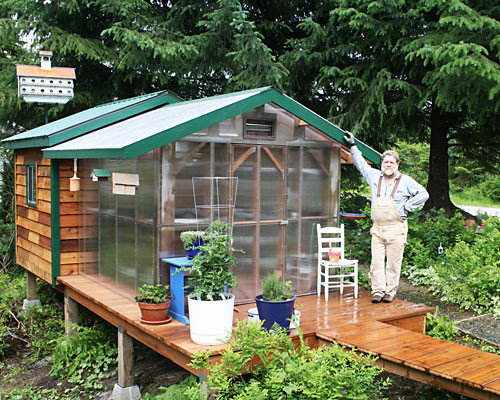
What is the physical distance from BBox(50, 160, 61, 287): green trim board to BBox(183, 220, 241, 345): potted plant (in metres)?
3.42

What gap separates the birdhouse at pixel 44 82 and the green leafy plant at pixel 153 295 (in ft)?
18.0

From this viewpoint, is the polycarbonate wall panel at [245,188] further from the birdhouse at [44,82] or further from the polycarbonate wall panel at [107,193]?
the birdhouse at [44,82]

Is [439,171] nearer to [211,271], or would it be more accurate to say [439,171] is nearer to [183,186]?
[183,186]

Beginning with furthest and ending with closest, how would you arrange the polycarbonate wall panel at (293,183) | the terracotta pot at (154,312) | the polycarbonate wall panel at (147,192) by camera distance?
the polycarbonate wall panel at (293,183) → the polycarbonate wall panel at (147,192) → the terracotta pot at (154,312)

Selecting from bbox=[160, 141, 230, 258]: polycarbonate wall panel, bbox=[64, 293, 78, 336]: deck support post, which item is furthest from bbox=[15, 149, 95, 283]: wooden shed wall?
bbox=[160, 141, 230, 258]: polycarbonate wall panel

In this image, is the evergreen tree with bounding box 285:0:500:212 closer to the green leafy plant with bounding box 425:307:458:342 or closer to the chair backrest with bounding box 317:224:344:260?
the chair backrest with bounding box 317:224:344:260

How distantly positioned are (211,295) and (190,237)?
2.36ft

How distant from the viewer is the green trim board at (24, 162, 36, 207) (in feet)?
29.2

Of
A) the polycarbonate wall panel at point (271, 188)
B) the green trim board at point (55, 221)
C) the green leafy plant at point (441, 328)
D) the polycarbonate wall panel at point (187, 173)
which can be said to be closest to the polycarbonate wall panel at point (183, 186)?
the polycarbonate wall panel at point (187, 173)

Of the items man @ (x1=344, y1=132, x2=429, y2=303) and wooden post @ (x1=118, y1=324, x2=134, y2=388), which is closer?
wooden post @ (x1=118, y1=324, x2=134, y2=388)

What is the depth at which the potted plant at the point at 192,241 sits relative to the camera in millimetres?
5512

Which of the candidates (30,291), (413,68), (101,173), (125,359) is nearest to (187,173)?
(101,173)

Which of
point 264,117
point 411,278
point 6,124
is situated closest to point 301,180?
point 264,117

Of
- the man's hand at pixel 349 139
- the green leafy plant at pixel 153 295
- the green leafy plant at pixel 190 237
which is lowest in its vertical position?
the green leafy plant at pixel 153 295
